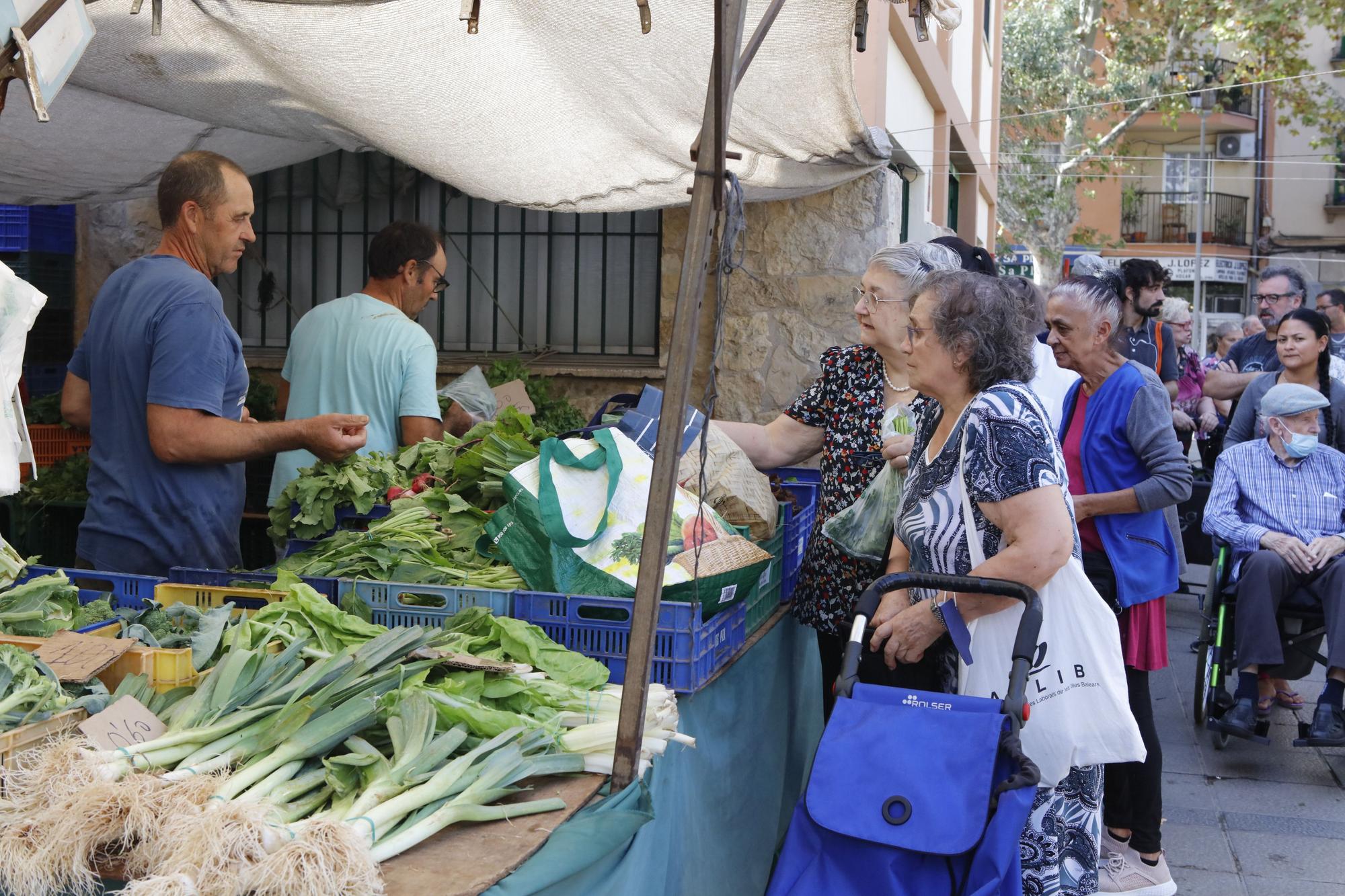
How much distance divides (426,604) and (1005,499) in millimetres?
1510

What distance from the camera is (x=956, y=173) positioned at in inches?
555

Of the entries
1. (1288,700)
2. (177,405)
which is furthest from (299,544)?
(1288,700)

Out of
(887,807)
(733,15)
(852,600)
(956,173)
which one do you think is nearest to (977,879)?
(887,807)

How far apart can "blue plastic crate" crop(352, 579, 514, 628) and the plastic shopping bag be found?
1.14 m

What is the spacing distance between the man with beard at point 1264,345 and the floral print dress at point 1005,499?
237 inches

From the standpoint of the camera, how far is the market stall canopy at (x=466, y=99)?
4113 millimetres

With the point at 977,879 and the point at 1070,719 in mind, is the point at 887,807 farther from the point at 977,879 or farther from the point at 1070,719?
the point at 1070,719

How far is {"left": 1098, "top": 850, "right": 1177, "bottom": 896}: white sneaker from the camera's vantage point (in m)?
4.19

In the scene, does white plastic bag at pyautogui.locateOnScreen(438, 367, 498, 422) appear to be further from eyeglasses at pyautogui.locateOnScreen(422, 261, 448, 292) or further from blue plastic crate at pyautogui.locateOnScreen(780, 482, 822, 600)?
blue plastic crate at pyautogui.locateOnScreen(780, 482, 822, 600)

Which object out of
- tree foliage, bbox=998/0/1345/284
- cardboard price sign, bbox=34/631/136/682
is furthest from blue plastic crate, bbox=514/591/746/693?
tree foliage, bbox=998/0/1345/284

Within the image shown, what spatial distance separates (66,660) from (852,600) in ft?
7.63

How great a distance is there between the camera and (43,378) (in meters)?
6.93

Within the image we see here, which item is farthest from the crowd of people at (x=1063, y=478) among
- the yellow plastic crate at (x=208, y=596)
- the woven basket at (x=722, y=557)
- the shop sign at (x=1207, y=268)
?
the shop sign at (x=1207, y=268)

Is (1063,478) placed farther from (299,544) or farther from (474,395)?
(474,395)
